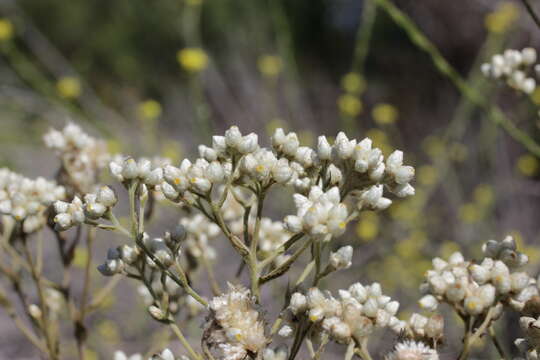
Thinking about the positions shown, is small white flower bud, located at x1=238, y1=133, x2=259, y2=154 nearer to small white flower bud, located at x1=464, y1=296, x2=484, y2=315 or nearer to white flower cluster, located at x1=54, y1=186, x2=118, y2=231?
white flower cluster, located at x1=54, y1=186, x2=118, y2=231

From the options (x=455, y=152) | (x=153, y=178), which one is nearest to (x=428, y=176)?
(x=455, y=152)

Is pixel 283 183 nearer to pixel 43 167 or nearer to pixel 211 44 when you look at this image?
pixel 43 167

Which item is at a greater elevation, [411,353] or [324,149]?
[324,149]

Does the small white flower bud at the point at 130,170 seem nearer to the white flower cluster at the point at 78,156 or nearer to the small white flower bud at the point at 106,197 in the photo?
the small white flower bud at the point at 106,197

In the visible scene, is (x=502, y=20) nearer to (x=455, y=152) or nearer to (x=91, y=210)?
(x=455, y=152)

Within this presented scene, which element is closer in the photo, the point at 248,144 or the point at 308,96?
the point at 248,144

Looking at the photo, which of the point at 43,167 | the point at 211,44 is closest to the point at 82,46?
the point at 211,44

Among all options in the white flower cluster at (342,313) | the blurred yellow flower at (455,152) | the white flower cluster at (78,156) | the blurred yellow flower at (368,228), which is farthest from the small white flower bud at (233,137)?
the blurred yellow flower at (455,152)
